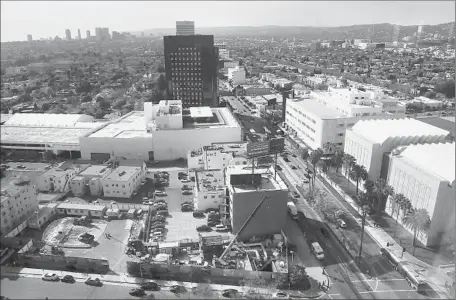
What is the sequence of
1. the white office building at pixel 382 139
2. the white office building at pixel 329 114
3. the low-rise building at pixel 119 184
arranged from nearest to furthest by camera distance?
the white office building at pixel 382 139 → the low-rise building at pixel 119 184 → the white office building at pixel 329 114

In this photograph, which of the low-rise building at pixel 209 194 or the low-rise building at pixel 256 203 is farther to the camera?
the low-rise building at pixel 209 194

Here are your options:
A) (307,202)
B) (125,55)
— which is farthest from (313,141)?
(125,55)

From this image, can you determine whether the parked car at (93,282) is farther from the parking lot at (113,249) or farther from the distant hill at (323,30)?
the distant hill at (323,30)

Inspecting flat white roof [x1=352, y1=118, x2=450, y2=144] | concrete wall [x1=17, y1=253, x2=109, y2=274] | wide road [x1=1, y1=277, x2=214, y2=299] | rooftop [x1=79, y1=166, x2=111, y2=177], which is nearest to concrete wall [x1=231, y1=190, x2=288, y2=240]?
wide road [x1=1, y1=277, x2=214, y2=299]

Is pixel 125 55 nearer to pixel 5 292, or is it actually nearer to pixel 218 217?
pixel 218 217

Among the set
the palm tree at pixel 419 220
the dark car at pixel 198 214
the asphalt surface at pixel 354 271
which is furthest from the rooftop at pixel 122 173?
the palm tree at pixel 419 220

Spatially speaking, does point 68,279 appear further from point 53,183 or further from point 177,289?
point 53,183

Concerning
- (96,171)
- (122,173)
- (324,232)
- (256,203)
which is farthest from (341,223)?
(96,171)
